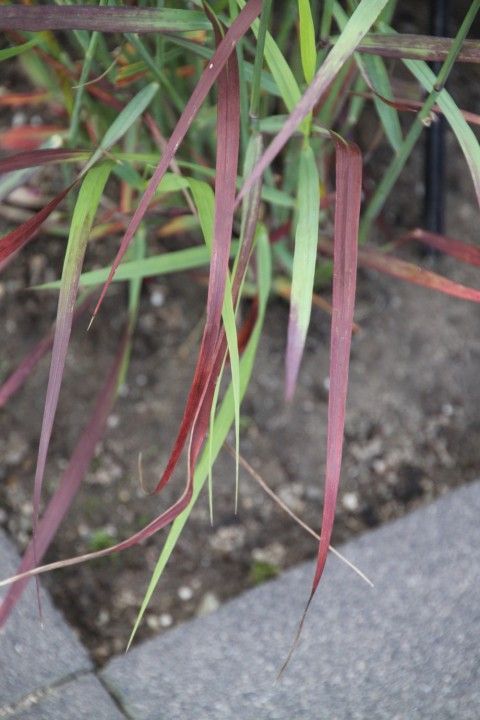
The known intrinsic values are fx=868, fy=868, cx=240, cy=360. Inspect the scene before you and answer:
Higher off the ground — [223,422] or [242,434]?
[223,422]

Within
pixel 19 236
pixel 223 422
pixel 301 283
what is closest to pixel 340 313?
pixel 301 283

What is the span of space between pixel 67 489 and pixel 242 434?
380 millimetres

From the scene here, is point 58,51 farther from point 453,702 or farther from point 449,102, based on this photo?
point 453,702

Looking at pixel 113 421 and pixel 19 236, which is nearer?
pixel 19 236

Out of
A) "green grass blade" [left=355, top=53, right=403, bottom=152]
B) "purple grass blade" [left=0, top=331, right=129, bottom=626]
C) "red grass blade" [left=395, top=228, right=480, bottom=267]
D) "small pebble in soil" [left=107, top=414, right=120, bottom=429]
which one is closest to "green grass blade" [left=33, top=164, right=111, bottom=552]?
"purple grass blade" [left=0, top=331, right=129, bottom=626]

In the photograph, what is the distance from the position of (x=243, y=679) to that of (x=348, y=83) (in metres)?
0.73

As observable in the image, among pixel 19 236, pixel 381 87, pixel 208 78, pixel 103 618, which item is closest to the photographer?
pixel 208 78

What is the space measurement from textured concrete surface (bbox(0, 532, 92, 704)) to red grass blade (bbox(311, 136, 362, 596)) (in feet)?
1.55

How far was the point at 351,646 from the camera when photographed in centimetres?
106

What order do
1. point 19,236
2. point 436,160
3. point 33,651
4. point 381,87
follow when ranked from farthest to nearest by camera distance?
point 436,160
point 33,651
point 381,87
point 19,236

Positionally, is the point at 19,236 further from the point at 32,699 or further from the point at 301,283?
the point at 32,699

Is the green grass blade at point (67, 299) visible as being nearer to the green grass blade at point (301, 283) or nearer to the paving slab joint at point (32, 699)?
the green grass blade at point (301, 283)

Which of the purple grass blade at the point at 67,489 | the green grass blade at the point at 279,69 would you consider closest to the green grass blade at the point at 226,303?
the green grass blade at the point at 279,69

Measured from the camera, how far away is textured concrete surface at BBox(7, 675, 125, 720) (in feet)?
3.22
